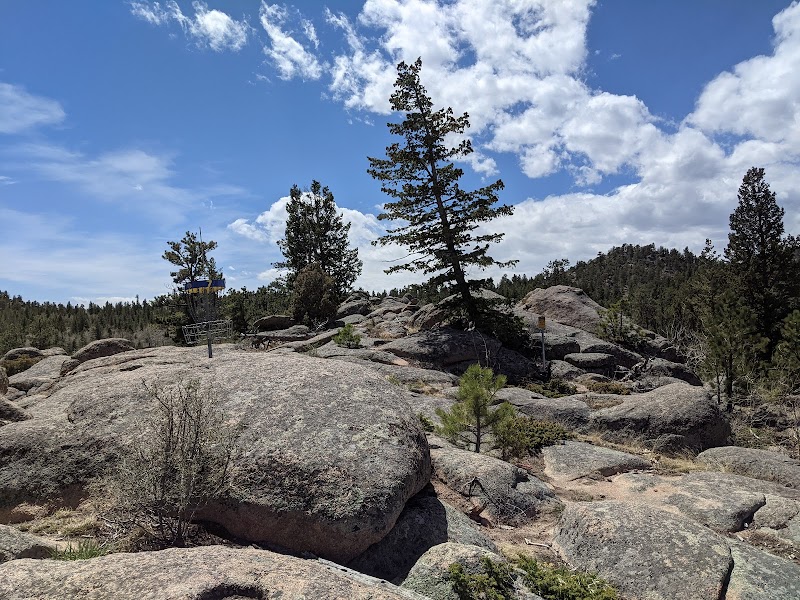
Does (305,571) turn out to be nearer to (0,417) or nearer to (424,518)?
(424,518)

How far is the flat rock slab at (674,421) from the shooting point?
36.2ft

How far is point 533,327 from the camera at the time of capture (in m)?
24.6

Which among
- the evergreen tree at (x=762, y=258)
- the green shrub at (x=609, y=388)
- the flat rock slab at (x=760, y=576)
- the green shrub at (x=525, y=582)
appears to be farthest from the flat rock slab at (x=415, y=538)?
the evergreen tree at (x=762, y=258)

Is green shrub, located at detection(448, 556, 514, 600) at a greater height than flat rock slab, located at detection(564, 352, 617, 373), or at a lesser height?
lesser

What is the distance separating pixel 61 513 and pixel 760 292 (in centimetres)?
3380

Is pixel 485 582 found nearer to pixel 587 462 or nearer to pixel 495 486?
pixel 495 486

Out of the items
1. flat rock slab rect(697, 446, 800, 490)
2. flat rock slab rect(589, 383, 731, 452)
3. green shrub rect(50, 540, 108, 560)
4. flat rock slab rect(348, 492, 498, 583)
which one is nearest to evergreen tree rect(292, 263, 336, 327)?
flat rock slab rect(589, 383, 731, 452)

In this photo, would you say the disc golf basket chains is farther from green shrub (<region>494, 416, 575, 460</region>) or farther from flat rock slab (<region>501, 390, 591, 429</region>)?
flat rock slab (<region>501, 390, 591, 429</region>)

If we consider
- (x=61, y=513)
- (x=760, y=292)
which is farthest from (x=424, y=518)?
(x=760, y=292)

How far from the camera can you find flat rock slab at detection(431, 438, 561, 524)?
6.76 m

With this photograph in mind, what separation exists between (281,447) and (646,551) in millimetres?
4269

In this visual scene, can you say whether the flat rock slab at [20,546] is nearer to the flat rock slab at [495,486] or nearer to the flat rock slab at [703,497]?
the flat rock slab at [495,486]

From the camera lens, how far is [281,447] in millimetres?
5234

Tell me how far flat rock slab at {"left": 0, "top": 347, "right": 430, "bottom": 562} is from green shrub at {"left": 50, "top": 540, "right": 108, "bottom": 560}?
95 centimetres
